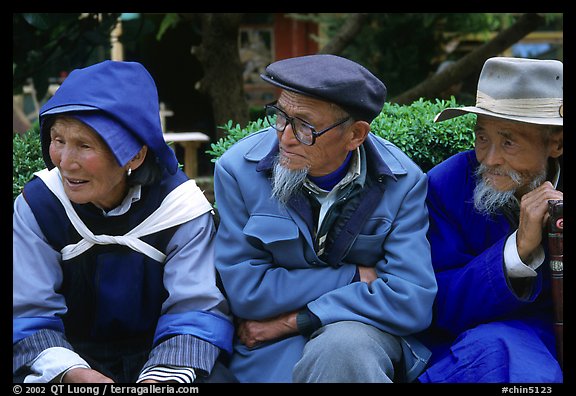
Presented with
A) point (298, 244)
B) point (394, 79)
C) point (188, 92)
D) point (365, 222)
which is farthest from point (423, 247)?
point (188, 92)

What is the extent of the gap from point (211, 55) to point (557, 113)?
4.30 metres

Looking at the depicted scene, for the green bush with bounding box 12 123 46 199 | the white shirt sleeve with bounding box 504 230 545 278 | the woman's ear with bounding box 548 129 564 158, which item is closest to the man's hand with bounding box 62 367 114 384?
the green bush with bounding box 12 123 46 199

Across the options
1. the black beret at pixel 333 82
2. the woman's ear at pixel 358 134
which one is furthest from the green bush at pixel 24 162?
the woman's ear at pixel 358 134

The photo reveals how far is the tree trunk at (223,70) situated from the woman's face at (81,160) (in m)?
3.99

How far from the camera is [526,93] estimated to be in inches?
135

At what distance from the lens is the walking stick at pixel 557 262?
10.6ft

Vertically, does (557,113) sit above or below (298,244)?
above

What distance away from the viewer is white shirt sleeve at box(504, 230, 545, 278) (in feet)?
10.9

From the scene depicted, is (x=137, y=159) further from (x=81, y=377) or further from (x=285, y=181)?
(x=81, y=377)

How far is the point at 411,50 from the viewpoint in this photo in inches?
416

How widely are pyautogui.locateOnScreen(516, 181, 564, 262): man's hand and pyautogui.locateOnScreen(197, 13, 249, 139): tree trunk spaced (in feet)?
13.8

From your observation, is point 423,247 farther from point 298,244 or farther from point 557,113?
point 557,113

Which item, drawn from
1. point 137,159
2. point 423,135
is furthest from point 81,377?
point 423,135
